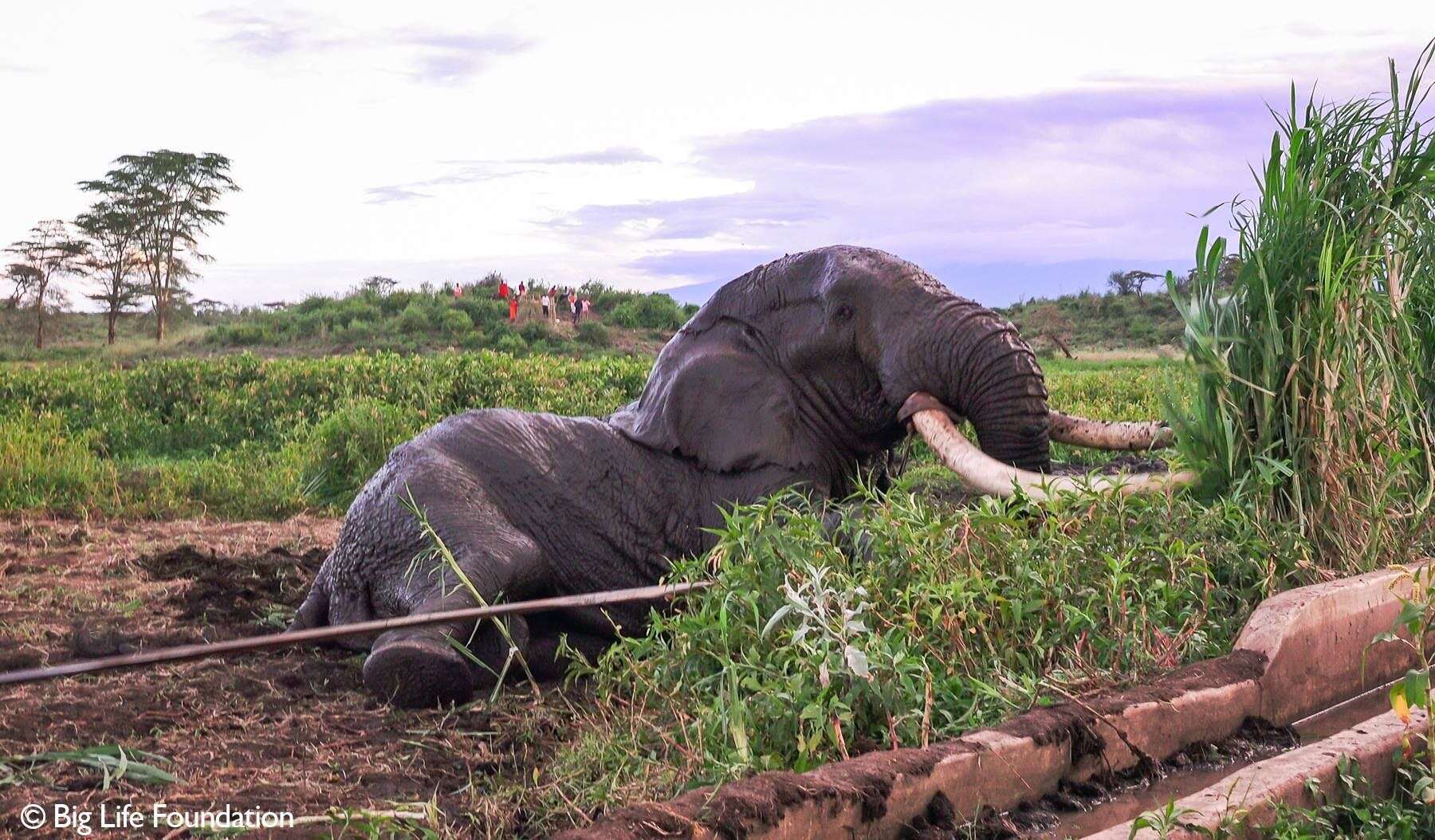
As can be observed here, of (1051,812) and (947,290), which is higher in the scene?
(947,290)

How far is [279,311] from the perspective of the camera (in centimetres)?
2781

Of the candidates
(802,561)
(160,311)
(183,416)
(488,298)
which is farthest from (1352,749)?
(160,311)

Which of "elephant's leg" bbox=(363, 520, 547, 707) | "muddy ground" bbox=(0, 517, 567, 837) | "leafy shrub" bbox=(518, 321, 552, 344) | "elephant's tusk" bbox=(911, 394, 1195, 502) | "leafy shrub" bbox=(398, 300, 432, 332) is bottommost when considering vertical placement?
"muddy ground" bbox=(0, 517, 567, 837)

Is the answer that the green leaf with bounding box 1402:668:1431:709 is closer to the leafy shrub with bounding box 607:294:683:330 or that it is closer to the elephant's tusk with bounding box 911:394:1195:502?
the elephant's tusk with bounding box 911:394:1195:502

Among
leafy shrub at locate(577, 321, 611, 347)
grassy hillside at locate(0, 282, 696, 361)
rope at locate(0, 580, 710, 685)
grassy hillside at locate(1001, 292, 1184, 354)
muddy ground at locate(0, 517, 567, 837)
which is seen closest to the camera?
rope at locate(0, 580, 710, 685)

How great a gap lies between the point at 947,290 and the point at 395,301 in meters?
22.3

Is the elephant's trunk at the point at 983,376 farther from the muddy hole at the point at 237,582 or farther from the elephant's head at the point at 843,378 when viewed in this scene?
the muddy hole at the point at 237,582

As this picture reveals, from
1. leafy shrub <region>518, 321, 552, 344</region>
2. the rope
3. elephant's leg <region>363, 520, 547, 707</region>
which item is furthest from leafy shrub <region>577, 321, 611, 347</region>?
the rope

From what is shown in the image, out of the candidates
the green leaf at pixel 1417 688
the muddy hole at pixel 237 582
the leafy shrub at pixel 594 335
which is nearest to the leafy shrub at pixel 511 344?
the leafy shrub at pixel 594 335

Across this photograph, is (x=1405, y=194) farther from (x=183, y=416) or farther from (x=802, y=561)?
(x=183, y=416)

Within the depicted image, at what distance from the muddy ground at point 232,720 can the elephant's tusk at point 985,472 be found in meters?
1.57

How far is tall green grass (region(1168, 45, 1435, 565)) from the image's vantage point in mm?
4656

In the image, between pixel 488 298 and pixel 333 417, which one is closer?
pixel 333 417

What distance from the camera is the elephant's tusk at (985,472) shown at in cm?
472
